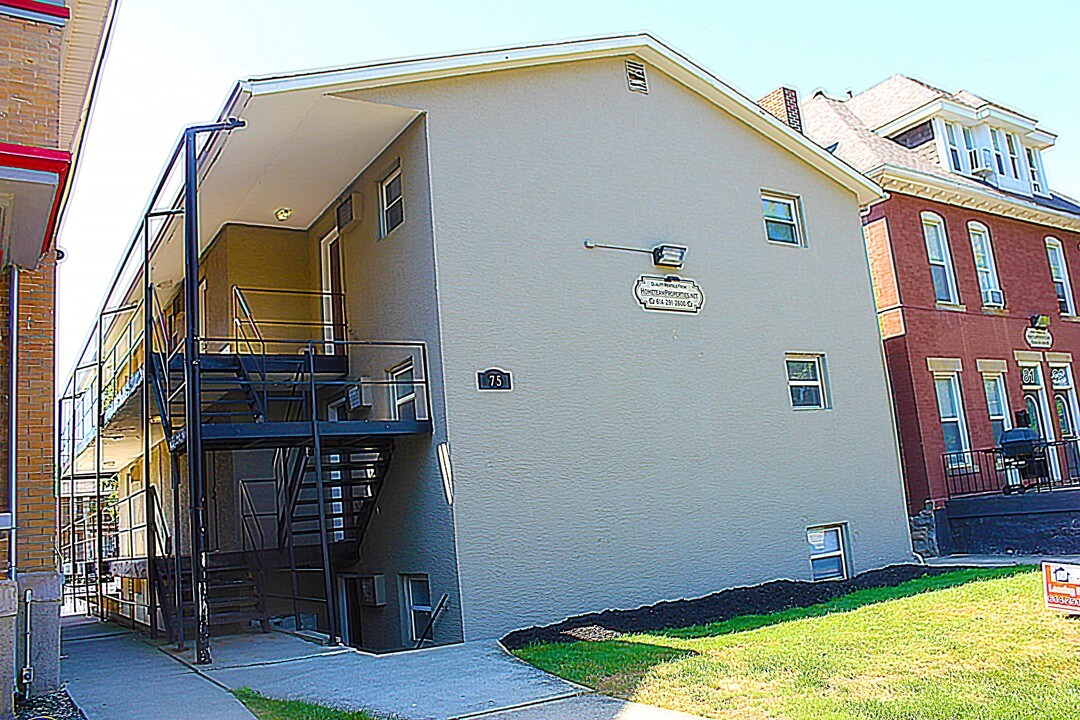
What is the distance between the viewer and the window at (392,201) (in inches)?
503

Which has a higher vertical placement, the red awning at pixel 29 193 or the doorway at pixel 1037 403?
the red awning at pixel 29 193

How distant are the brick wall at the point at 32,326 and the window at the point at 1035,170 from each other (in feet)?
68.0

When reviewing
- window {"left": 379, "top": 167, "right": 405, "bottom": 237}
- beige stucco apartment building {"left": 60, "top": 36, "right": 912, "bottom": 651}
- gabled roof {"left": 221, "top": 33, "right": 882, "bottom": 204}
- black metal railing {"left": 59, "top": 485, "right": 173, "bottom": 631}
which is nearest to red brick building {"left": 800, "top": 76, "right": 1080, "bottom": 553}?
beige stucco apartment building {"left": 60, "top": 36, "right": 912, "bottom": 651}

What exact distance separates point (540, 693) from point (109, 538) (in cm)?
1899

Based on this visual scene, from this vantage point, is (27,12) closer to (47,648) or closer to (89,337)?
(47,648)

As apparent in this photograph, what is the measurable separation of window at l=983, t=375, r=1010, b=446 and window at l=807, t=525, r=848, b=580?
5628 millimetres

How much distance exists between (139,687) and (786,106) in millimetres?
14900

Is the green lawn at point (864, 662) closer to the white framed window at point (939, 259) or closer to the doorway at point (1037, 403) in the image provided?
the white framed window at point (939, 259)

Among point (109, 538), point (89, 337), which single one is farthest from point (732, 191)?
point (109, 538)

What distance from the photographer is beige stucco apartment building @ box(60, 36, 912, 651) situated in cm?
1138

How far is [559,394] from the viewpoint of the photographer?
39.2ft

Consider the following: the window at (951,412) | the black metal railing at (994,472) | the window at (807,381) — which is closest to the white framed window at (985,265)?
the window at (951,412)

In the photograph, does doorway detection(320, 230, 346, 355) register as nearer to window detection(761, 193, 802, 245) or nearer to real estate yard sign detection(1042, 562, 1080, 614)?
window detection(761, 193, 802, 245)

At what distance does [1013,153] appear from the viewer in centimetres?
2139
